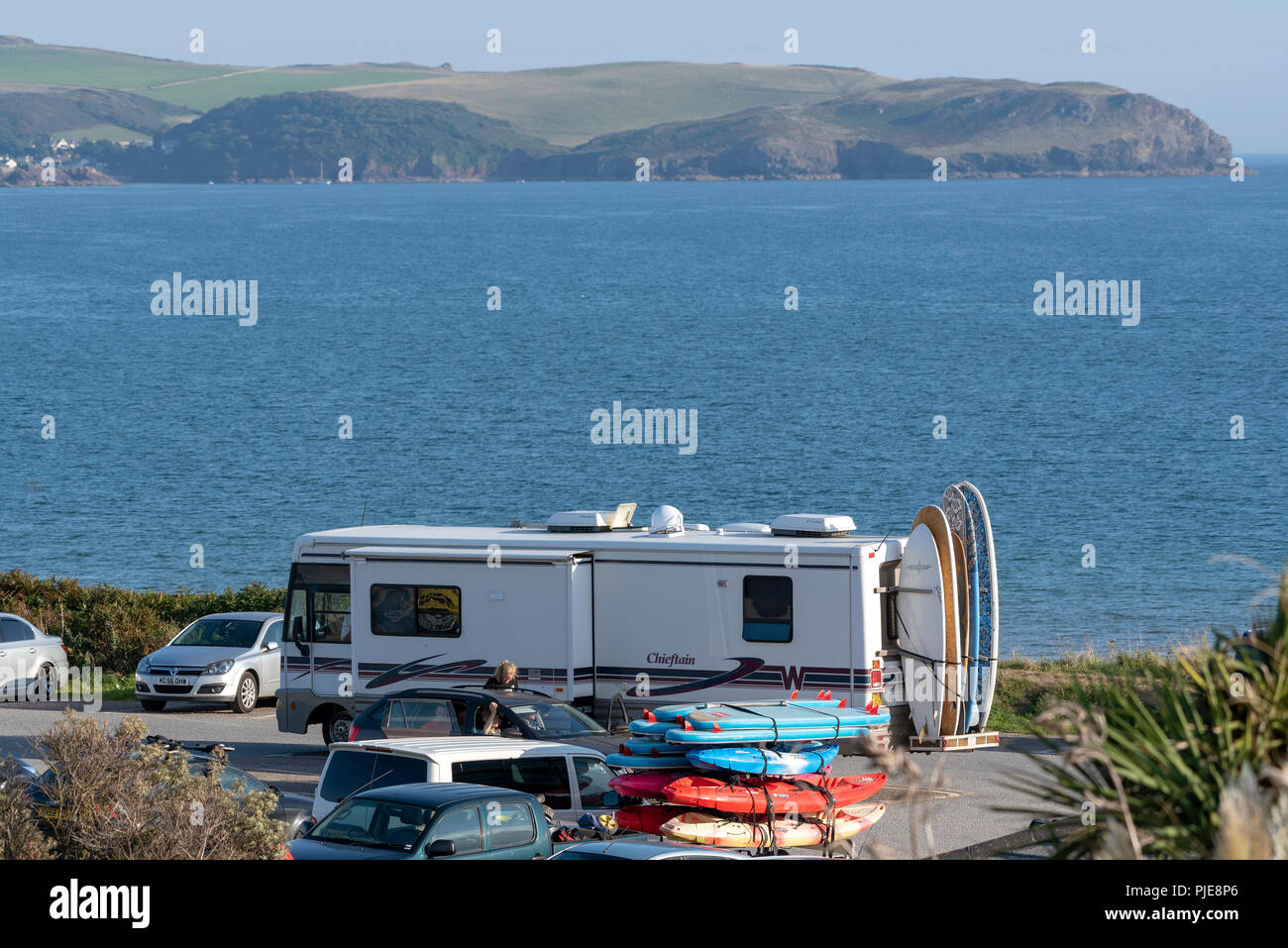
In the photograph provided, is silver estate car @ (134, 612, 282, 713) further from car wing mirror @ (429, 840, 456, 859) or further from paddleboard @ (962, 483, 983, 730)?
car wing mirror @ (429, 840, 456, 859)

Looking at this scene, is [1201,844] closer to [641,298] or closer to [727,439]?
[727,439]

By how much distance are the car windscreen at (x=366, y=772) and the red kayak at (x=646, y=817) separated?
5.48ft

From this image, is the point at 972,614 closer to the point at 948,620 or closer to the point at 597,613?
the point at 948,620

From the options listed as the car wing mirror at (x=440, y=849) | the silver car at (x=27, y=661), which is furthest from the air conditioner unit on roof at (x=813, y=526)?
the silver car at (x=27, y=661)

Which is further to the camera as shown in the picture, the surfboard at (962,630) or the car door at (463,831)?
the surfboard at (962,630)

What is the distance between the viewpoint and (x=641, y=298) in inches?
4550

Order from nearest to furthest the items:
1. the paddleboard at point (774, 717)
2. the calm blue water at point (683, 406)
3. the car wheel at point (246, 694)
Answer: the paddleboard at point (774, 717) < the car wheel at point (246, 694) < the calm blue water at point (683, 406)

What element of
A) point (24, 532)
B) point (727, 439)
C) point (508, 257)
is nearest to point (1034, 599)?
point (727, 439)

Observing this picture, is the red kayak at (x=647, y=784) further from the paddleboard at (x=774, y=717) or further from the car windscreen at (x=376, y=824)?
the car windscreen at (x=376, y=824)

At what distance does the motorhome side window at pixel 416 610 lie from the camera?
19.4 meters

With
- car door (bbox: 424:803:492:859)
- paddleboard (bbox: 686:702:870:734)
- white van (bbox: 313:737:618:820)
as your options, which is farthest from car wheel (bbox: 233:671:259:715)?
car door (bbox: 424:803:492:859)
